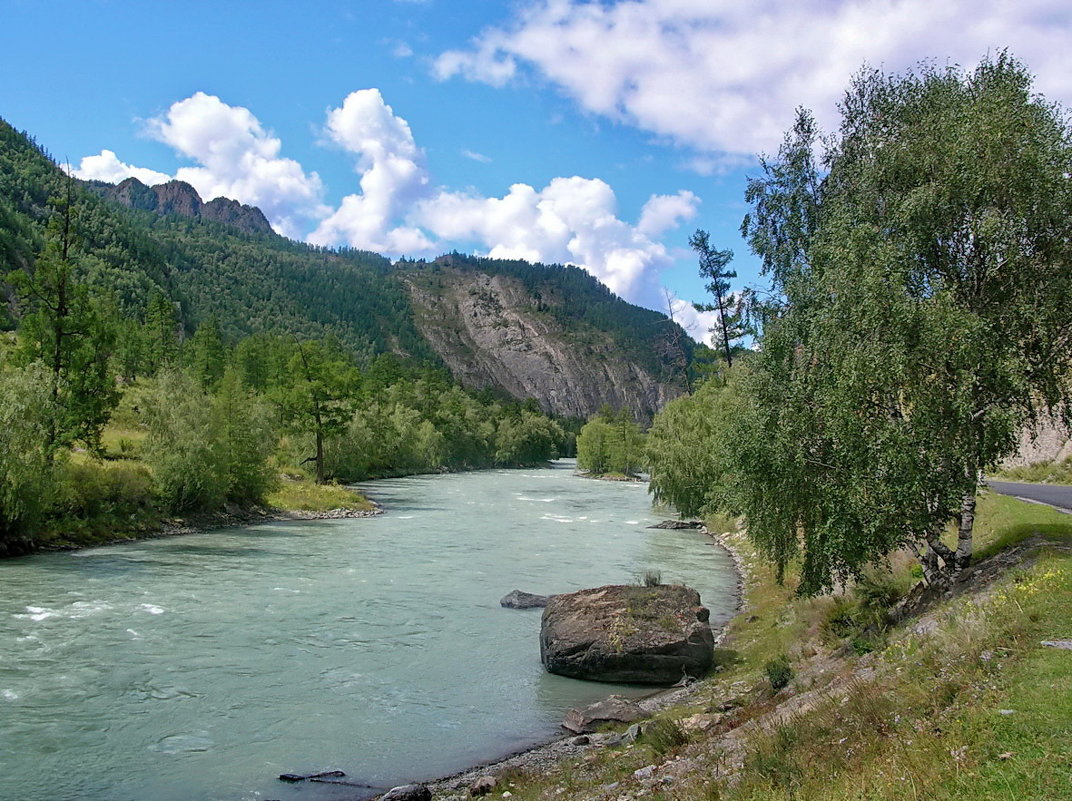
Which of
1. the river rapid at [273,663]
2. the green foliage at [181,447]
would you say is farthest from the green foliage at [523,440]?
the river rapid at [273,663]

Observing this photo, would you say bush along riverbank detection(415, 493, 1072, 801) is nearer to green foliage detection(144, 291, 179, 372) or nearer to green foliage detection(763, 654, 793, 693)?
green foliage detection(763, 654, 793, 693)

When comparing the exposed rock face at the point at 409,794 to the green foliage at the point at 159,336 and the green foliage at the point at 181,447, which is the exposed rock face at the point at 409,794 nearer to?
the green foliage at the point at 181,447

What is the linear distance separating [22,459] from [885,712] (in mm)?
35762

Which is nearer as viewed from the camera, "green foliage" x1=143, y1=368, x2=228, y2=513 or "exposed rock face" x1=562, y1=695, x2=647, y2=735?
"exposed rock face" x1=562, y1=695, x2=647, y2=735

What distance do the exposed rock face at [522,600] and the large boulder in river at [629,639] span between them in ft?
17.5

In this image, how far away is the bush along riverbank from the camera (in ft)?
24.2

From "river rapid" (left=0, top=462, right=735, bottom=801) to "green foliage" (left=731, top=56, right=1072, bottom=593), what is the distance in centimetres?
726

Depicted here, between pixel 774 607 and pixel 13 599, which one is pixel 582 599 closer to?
pixel 774 607

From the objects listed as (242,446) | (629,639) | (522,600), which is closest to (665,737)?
(629,639)

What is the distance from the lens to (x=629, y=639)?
62.8ft

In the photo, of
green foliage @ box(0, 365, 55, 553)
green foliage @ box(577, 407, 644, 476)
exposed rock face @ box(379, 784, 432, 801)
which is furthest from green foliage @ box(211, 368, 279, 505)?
green foliage @ box(577, 407, 644, 476)

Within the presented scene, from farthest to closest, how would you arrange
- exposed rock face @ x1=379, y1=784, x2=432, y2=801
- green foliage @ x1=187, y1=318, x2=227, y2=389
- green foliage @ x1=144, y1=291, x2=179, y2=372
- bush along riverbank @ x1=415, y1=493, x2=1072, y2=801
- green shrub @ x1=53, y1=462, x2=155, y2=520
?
green foliage @ x1=187, y1=318, x2=227, y2=389
green foliage @ x1=144, y1=291, x2=179, y2=372
green shrub @ x1=53, y1=462, x2=155, y2=520
exposed rock face @ x1=379, y1=784, x2=432, y2=801
bush along riverbank @ x1=415, y1=493, x2=1072, y2=801

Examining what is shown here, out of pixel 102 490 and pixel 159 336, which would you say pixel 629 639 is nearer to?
pixel 102 490

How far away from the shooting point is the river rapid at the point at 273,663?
13344 mm
